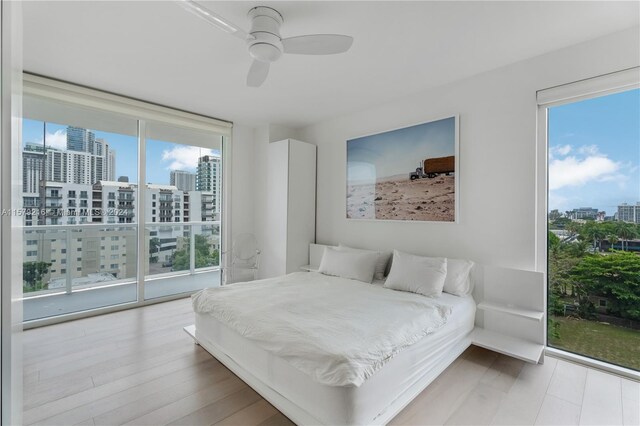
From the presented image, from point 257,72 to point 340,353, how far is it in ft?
6.63

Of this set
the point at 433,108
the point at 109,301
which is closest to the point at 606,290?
the point at 433,108

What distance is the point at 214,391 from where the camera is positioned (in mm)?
2014

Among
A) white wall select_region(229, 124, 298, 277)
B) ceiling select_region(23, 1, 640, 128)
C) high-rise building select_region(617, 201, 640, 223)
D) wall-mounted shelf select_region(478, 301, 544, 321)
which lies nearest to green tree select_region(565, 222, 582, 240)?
high-rise building select_region(617, 201, 640, 223)

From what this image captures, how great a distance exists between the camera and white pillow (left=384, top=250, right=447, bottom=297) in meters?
2.63

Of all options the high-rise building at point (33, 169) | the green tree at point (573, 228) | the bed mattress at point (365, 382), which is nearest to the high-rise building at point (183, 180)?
the high-rise building at point (33, 169)

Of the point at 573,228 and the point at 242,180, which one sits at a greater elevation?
the point at 242,180

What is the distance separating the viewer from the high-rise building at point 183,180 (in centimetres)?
404

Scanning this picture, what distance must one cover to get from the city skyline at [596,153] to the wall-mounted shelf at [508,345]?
120cm

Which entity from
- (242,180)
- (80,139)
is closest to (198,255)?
(242,180)

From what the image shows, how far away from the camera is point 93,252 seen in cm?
347

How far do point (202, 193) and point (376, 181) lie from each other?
8.32 feet

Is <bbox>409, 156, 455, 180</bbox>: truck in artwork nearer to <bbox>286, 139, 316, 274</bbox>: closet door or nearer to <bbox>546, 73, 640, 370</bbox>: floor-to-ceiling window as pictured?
<bbox>546, 73, 640, 370</bbox>: floor-to-ceiling window

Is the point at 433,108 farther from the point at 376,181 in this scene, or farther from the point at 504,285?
the point at 504,285

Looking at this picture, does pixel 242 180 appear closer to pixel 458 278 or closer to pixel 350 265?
pixel 350 265
